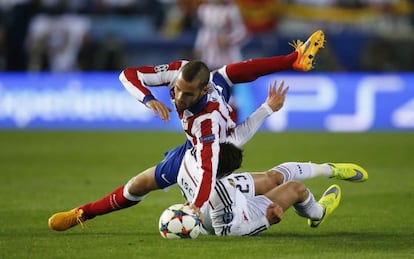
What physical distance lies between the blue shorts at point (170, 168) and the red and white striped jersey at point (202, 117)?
0.78ft

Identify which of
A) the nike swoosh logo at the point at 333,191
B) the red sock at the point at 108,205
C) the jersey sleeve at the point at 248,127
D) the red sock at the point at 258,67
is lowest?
the red sock at the point at 108,205

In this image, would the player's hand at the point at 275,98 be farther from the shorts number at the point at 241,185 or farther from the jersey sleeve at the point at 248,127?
the shorts number at the point at 241,185

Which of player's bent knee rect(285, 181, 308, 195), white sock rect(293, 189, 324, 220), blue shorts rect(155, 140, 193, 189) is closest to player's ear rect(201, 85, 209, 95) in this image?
blue shorts rect(155, 140, 193, 189)

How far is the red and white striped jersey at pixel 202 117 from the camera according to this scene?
8250 mm

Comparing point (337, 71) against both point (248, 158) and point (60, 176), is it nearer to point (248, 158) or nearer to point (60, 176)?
point (248, 158)

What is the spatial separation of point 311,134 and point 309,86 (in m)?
1.11

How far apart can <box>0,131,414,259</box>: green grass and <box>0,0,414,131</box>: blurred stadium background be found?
90cm

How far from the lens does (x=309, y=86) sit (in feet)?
68.2

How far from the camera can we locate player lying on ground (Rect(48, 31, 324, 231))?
27.3ft

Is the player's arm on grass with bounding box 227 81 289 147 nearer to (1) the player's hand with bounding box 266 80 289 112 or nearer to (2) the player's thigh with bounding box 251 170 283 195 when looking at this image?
(1) the player's hand with bounding box 266 80 289 112

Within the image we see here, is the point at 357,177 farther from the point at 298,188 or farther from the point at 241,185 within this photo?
Result: the point at 241,185

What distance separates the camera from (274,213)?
28.5ft

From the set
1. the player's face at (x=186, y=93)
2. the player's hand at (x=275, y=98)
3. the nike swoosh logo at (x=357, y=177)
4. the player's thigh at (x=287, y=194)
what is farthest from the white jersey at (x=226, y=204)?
the nike swoosh logo at (x=357, y=177)

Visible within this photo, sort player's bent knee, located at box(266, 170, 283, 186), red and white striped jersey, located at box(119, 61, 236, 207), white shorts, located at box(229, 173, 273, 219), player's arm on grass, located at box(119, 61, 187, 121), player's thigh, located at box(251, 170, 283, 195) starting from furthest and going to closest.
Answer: player's bent knee, located at box(266, 170, 283, 186) → player's thigh, located at box(251, 170, 283, 195) → player's arm on grass, located at box(119, 61, 187, 121) → white shorts, located at box(229, 173, 273, 219) → red and white striped jersey, located at box(119, 61, 236, 207)
